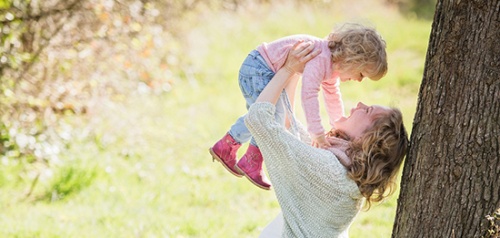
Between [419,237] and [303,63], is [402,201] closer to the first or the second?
[419,237]

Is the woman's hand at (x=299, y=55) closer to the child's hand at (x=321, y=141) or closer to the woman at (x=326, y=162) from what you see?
the woman at (x=326, y=162)

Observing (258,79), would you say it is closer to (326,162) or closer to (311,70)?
(311,70)

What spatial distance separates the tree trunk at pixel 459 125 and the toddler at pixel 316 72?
1.01 ft

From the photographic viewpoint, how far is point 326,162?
3.01 meters

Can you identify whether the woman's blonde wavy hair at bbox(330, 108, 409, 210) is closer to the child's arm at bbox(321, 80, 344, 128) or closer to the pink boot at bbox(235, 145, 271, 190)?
the child's arm at bbox(321, 80, 344, 128)

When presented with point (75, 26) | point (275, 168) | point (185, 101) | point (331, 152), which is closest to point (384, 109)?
point (331, 152)

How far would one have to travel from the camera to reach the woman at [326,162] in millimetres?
3012

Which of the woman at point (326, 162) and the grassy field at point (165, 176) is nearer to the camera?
the woman at point (326, 162)

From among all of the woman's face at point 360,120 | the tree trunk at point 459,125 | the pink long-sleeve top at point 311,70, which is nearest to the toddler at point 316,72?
the pink long-sleeve top at point 311,70

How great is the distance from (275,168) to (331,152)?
25 cm

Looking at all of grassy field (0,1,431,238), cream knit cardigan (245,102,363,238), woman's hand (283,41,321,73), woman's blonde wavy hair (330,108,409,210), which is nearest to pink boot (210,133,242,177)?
cream knit cardigan (245,102,363,238)

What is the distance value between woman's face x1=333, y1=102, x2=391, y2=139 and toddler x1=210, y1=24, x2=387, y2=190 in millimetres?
118

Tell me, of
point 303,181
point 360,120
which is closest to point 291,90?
point 360,120

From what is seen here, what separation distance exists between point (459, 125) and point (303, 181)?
0.70 m
